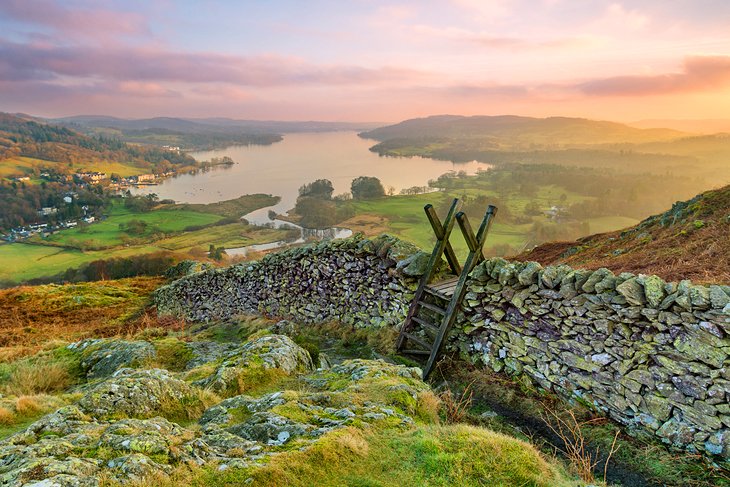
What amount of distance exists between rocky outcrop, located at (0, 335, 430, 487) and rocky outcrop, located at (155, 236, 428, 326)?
349cm

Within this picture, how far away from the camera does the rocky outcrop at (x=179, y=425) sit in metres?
3.17

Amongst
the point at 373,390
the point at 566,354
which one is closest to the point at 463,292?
the point at 566,354

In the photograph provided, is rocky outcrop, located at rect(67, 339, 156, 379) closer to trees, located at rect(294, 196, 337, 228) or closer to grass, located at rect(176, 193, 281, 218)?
trees, located at rect(294, 196, 337, 228)

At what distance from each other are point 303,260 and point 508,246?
139 ft

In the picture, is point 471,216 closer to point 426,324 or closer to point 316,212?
point 316,212

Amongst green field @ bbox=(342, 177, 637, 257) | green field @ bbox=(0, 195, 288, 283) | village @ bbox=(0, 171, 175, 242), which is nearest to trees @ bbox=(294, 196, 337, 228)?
green field @ bbox=(342, 177, 637, 257)

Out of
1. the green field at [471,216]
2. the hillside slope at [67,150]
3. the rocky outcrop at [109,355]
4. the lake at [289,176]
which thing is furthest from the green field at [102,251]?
the hillside slope at [67,150]

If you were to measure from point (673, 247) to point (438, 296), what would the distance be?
23.2 feet

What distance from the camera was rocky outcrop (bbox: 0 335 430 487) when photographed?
10.4 feet

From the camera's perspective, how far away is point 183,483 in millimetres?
3139

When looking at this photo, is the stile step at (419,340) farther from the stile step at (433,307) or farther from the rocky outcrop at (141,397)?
the rocky outcrop at (141,397)

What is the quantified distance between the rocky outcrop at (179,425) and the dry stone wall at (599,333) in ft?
7.75

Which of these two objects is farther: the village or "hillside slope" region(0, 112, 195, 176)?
"hillside slope" region(0, 112, 195, 176)

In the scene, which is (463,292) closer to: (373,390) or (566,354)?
(566,354)
